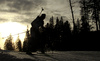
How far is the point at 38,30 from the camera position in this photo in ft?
45.1

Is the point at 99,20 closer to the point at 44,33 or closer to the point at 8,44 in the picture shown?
the point at 44,33

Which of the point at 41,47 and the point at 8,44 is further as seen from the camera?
the point at 8,44

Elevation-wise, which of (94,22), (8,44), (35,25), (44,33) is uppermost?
(94,22)

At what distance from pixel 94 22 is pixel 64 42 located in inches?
445

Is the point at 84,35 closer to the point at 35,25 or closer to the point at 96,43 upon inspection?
the point at 96,43

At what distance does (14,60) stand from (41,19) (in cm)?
702

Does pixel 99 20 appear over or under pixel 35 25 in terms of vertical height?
over

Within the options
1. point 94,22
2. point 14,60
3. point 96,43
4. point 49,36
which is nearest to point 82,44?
point 96,43

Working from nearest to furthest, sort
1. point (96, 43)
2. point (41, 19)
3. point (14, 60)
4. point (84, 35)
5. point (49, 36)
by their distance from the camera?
point (14, 60)
point (41, 19)
point (49, 36)
point (96, 43)
point (84, 35)

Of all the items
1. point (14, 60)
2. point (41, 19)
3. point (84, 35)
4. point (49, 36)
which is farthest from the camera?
point (84, 35)

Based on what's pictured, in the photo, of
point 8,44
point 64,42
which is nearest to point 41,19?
point 64,42

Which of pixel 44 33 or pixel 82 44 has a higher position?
pixel 44 33

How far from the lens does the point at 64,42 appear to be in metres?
38.1

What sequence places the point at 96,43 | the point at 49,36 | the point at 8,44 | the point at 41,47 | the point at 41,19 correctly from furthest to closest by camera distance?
the point at 8,44
the point at 96,43
the point at 49,36
the point at 41,47
the point at 41,19
